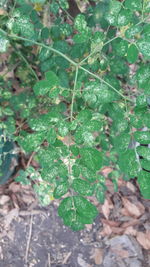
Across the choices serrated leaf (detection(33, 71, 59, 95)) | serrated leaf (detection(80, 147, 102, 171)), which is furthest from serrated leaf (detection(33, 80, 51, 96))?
serrated leaf (detection(80, 147, 102, 171))

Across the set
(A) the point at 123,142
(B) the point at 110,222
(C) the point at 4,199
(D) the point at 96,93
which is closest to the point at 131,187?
(B) the point at 110,222

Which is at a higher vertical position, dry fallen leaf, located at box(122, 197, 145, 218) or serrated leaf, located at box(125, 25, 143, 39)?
serrated leaf, located at box(125, 25, 143, 39)

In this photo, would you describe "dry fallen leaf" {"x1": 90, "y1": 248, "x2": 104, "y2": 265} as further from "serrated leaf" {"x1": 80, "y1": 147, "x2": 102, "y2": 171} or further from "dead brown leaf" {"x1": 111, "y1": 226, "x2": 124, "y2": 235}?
"serrated leaf" {"x1": 80, "y1": 147, "x2": 102, "y2": 171}

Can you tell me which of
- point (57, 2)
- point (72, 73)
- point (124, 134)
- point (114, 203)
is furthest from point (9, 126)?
point (114, 203)

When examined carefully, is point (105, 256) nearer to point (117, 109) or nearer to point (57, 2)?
point (117, 109)

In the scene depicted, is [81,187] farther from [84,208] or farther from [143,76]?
[143,76]

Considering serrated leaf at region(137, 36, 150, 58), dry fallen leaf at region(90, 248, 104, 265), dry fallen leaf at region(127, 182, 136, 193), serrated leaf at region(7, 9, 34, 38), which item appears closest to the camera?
serrated leaf at region(137, 36, 150, 58)

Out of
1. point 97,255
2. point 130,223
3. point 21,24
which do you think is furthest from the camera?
point 130,223

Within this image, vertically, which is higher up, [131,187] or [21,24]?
[21,24]
